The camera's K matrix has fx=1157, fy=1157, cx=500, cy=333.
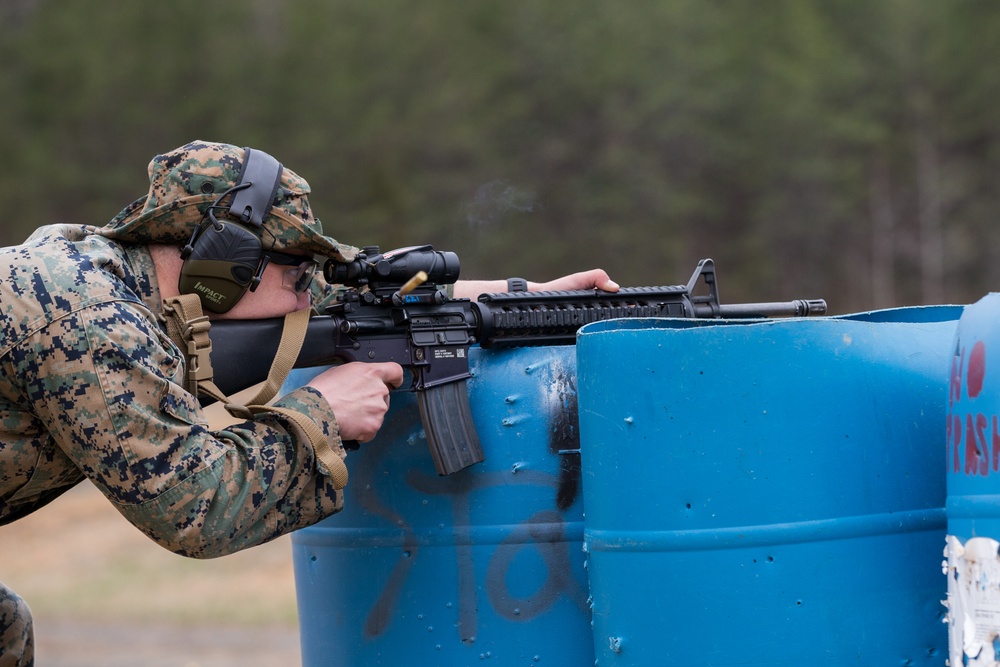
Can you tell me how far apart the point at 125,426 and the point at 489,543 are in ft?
2.84

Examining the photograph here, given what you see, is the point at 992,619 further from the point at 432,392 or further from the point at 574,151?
the point at 574,151

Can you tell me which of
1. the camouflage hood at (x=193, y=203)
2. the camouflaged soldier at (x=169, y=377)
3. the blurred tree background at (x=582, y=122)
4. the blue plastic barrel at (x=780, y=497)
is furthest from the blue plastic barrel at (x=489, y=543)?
the blurred tree background at (x=582, y=122)

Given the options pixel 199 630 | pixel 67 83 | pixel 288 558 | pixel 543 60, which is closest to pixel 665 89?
pixel 543 60

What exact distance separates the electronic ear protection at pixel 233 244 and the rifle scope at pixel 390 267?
0.21 meters

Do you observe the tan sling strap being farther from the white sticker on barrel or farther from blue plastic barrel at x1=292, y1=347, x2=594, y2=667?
the white sticker on barrel

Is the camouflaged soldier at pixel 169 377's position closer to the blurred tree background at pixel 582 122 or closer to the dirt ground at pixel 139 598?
the dirt ground at pixel 139 598

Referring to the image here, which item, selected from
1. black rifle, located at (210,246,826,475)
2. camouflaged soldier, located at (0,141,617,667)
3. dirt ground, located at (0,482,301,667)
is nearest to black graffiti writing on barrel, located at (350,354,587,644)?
black rifle, located at (210,246,826,475)

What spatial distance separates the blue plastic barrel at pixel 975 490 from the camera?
1895mm

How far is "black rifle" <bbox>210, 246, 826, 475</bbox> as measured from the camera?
2848 mm

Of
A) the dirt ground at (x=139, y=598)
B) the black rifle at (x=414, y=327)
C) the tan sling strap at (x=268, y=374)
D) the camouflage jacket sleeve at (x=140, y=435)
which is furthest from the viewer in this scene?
the dirt ground at (x=139, y=598)

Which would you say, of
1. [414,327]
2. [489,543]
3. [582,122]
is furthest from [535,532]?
[582,122]

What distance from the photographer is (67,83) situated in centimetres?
2391

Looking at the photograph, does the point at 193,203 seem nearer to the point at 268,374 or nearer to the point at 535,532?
the point at 268,374

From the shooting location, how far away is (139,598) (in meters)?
9.08
